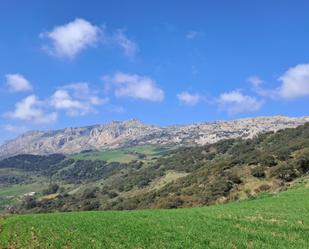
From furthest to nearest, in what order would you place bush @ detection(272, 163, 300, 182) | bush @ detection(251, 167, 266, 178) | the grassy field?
bush @ detection(251, 167, 266, 178) < bush @ detection(272, 163, 300, 182) < the grassy field

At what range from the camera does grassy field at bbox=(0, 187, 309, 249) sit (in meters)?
24.7

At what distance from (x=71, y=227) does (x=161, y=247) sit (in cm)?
1213

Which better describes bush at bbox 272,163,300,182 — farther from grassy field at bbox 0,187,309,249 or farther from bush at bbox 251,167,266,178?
grassy field at bbox 0,187,309,249

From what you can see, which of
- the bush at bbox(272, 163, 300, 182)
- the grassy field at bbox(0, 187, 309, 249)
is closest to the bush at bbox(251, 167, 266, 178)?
the bush at bbox(272, 163, 300, 182)

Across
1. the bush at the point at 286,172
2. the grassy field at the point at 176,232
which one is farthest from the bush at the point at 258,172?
the grassy field at the point at 176,232

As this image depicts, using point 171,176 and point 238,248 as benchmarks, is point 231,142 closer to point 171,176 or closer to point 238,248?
point 171,176

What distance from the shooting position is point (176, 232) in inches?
1101

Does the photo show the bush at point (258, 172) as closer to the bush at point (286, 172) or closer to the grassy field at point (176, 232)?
the bush at point (286, 172)

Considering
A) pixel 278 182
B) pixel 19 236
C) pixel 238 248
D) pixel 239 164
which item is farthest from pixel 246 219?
pixel 239 164

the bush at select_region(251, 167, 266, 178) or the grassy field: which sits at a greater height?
the bush at select_region(251, 167, 266, 178)

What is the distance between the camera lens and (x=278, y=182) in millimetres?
72875

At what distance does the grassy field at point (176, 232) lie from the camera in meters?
24.7

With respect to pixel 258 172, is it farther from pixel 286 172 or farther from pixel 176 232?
pixel 176 232

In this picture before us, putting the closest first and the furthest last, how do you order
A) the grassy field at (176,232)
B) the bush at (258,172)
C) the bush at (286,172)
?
the grassy field at (176,232), the bush at (286,172), the bush at (258,172)
